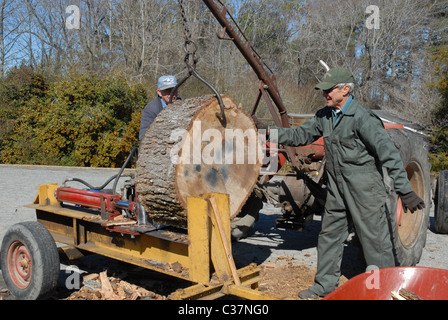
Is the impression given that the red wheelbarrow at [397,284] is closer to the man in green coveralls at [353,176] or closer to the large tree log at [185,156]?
the man in green coveralls at [353,176]

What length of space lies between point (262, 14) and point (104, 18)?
37.1 ft

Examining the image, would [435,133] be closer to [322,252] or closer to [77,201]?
[322,252]

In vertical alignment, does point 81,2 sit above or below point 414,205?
above

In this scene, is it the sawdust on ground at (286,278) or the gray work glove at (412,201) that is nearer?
the gray work glove at (412,201)

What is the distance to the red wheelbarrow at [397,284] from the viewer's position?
236cm

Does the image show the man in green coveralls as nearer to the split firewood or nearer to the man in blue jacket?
the split firewood

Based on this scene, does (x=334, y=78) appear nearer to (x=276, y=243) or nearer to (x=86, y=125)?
(x=276, y=243)

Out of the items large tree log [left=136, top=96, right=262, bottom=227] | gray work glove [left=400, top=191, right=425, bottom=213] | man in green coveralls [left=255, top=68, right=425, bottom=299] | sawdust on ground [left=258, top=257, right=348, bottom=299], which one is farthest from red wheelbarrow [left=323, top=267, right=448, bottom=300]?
sawdust on ground [left=258, top=257, right=348, bottom=299]

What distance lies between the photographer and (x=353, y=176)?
3.71 metres

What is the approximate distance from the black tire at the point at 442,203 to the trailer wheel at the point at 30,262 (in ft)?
18.4


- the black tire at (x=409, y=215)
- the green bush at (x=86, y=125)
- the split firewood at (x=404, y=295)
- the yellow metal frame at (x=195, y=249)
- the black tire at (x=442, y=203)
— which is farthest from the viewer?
the green bush at (x=86, y=125)

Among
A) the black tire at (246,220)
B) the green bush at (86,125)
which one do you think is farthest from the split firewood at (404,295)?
the green bush at (86,125)
